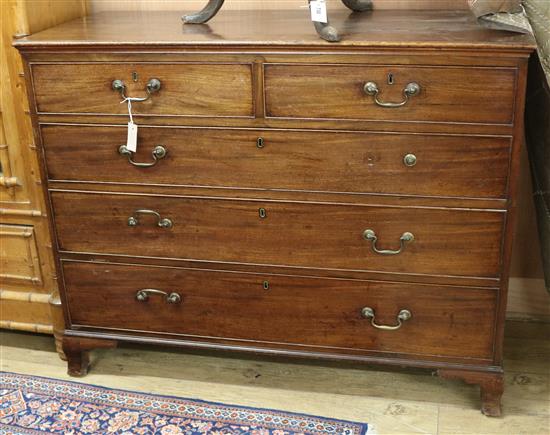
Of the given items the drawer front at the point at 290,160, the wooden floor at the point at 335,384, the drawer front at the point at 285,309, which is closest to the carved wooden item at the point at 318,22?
the drawer front at the point at 290,160

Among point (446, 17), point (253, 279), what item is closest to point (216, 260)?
point (253, 279)

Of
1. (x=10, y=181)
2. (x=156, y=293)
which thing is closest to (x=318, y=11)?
(x=156, y=293)

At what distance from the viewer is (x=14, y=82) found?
2266mm

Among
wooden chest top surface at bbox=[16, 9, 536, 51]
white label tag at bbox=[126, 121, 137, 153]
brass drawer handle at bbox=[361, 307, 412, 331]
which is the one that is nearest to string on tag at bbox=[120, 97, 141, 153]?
white label tag at bbox=[126, 121, 137, 153]

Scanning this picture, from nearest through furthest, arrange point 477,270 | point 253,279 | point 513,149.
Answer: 1. point 513,149
2. point 477,270
3. point 253,279

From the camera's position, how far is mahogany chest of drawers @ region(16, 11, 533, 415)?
192 centimetres

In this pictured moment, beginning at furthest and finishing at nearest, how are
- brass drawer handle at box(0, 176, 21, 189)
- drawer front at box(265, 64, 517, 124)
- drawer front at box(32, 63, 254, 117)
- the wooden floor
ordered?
brass drawer handle at box(0, 176, 21, 189) < the wooden floor < drawer front at box(32, 63, 254, 117) < drawer front at box(265, 64, 517, 124)

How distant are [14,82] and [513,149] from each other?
139cm

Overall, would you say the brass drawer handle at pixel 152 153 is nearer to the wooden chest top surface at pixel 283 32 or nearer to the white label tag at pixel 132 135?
the white label tag at pixel 132 135

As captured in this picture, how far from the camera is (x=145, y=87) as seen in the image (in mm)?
2043

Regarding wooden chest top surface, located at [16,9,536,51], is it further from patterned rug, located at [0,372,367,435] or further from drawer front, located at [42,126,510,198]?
patterned rug, located at [0,372,367,435]

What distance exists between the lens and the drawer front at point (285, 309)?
213cm

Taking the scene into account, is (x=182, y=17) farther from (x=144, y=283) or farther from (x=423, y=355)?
(x=423, y=355)

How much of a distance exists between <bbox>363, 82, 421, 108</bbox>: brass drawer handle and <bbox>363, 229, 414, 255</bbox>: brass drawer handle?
343 millimetres
